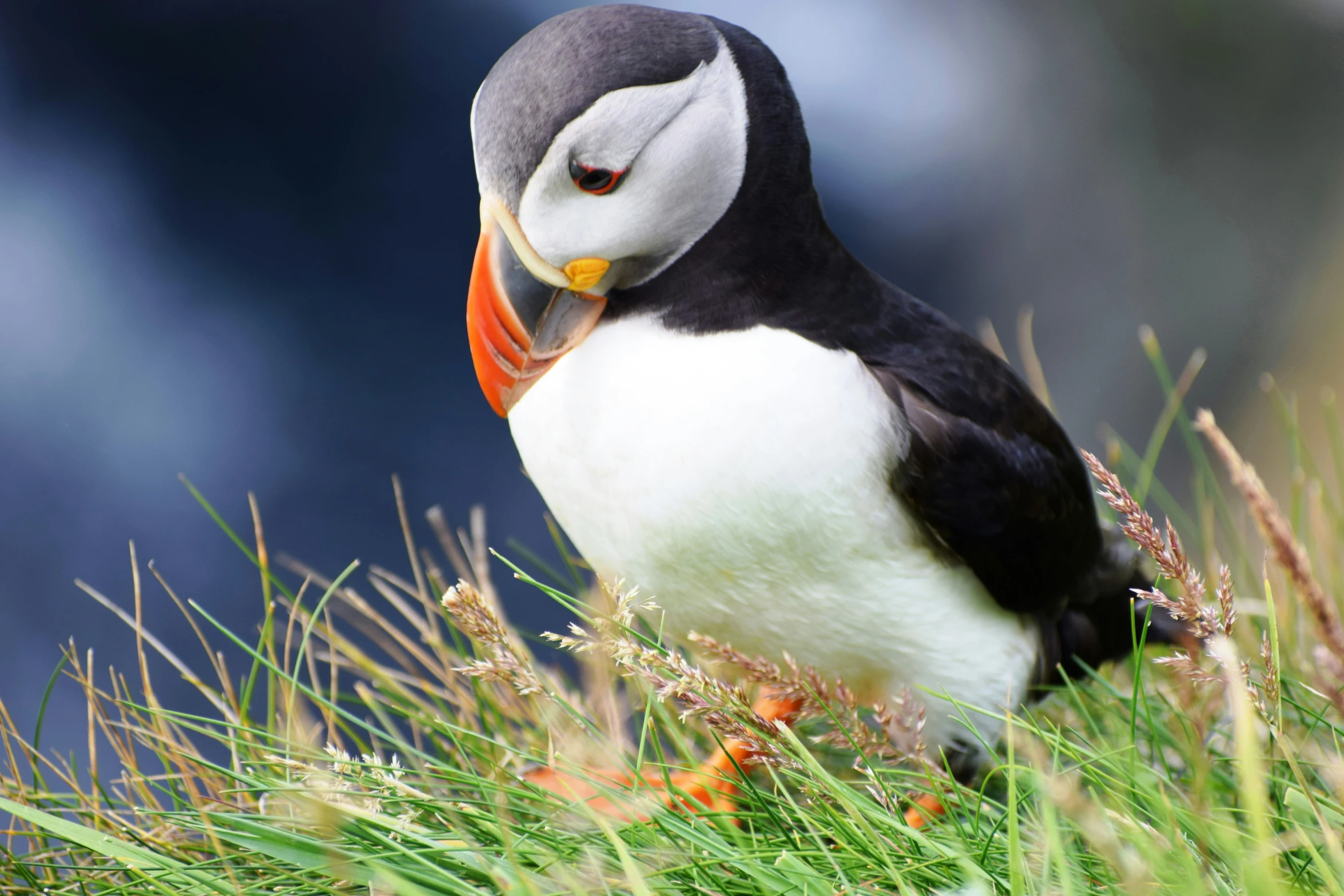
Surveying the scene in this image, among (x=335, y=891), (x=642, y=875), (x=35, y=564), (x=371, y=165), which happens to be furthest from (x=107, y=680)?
(x=642, y=875)

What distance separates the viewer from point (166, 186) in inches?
158

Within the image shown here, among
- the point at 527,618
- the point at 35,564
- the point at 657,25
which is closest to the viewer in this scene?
the point at 657,25

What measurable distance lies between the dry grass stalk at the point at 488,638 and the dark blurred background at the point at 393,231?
3.28 metres

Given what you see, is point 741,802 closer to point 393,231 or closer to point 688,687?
point 688,687

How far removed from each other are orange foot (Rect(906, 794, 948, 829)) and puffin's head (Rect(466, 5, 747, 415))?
0.80m

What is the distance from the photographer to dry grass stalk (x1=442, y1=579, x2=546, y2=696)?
96 cm

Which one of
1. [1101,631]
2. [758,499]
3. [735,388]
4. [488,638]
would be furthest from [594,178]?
[1101,631]

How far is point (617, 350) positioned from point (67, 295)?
319cm

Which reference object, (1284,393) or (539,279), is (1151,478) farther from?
(1284,393)

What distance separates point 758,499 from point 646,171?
0.46m

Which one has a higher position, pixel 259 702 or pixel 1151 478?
pixel 1151 478

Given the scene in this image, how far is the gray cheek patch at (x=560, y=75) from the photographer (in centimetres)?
132

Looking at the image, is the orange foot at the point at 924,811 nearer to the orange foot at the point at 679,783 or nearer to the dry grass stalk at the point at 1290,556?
the orange foot at the point at 679,783

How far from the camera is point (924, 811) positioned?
123cm
